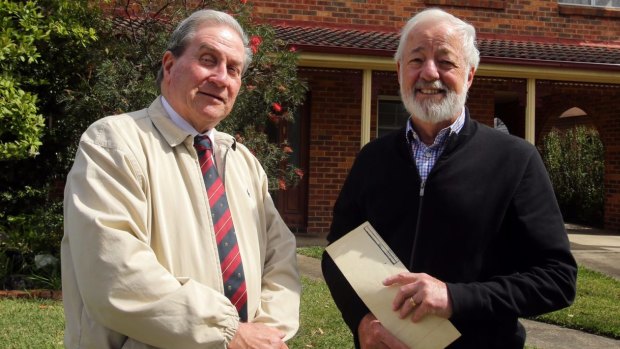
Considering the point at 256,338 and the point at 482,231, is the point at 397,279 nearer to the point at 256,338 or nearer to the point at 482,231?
the point at 482,231

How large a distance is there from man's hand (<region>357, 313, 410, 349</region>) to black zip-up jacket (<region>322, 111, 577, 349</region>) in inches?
2.5

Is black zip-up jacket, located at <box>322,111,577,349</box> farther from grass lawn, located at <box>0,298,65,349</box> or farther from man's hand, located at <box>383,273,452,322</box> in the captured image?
grass lawn, located at <box>0,298,65,349</box>

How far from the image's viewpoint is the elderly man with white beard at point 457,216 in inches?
93.8

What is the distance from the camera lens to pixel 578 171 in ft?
53.4

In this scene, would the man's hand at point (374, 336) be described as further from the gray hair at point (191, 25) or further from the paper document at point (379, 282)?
the gray hair at point (191, 25)

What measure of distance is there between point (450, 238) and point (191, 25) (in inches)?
46.0

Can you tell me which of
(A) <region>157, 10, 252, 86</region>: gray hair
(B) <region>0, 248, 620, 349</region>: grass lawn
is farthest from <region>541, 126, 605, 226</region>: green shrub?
(A) <region>157, 10, 252, 86</region>: gray hair

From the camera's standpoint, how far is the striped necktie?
8.09 ft

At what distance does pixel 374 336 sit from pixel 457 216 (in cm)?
50

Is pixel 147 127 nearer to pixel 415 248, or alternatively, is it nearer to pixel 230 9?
pixel 415 248

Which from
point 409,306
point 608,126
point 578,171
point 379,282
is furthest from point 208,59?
point 578,171

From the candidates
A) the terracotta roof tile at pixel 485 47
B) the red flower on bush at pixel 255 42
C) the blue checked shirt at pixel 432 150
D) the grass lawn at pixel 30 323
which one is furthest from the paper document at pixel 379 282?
the terracotta roof tile at pixel 485 47

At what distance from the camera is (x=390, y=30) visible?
40.8ft

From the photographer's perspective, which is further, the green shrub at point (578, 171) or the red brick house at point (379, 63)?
the green shrub at point (578, 171)
